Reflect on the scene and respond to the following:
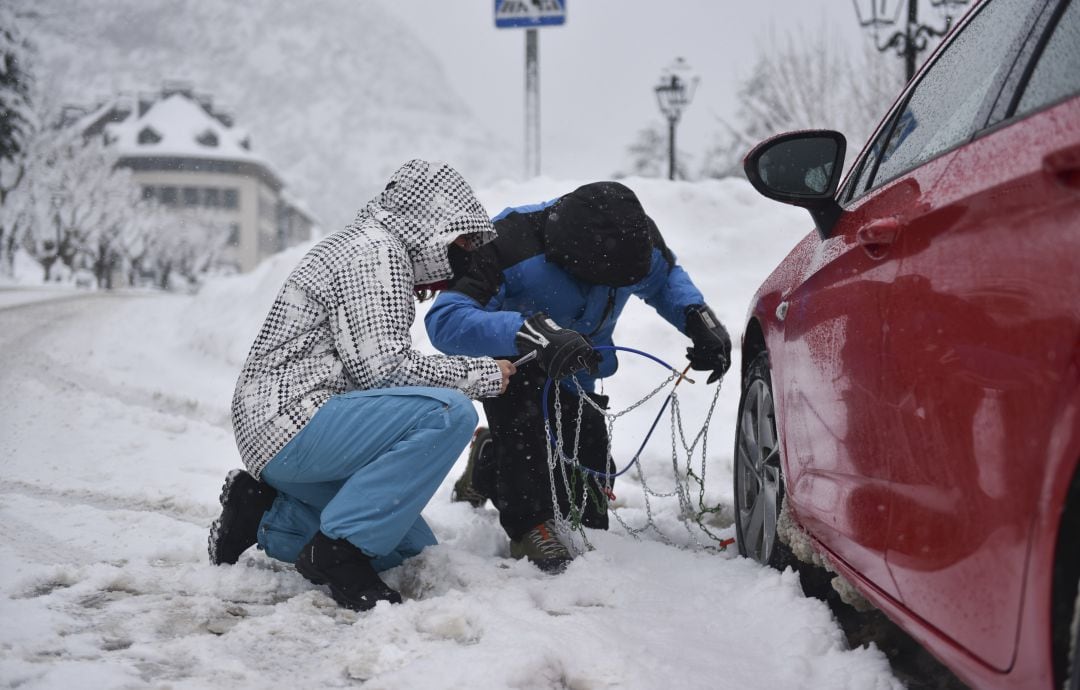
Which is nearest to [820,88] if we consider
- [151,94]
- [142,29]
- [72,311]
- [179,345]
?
[179,345]

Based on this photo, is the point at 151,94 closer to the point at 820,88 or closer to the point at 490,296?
the point at 820,88

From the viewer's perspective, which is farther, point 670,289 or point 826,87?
point 826,87

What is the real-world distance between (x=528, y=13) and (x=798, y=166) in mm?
10178

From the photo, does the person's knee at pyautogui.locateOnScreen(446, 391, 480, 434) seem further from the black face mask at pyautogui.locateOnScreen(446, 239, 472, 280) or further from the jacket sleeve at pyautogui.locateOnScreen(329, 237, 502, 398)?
the black face mask at pyautogui.locateOnScreen(446, 239, 472, 280)

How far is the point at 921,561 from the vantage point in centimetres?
162

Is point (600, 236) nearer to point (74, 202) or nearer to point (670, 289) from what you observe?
point (670, 289)

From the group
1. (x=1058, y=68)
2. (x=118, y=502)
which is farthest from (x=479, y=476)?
(x=1058, y=68)

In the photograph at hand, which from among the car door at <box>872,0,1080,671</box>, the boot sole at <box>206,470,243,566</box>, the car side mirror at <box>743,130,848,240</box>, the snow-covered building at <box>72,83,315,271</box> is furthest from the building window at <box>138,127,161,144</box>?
the car door at <box>872,0,1080,671</box>

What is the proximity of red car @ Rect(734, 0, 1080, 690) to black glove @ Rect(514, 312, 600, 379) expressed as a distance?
73 cm

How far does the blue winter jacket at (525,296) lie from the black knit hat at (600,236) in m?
0.12

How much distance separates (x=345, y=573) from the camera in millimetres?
2717

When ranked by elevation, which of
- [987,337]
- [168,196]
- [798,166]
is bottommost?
[168,196]

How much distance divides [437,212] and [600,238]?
0.70 m

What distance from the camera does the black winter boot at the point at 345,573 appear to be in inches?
106
